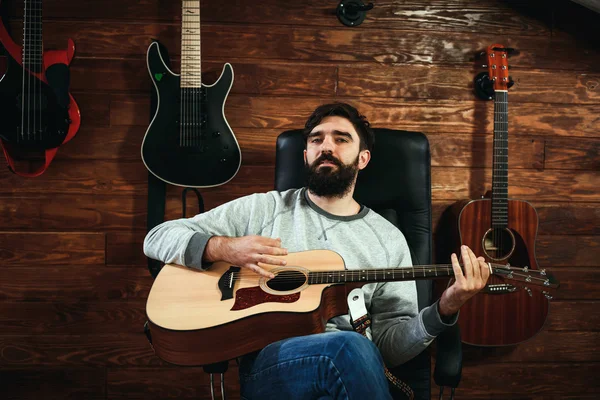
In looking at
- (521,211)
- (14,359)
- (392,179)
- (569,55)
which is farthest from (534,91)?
(14,359)

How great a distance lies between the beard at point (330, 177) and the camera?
1507 mm

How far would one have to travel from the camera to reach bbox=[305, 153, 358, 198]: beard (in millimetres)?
1507

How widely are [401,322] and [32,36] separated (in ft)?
Answer: 5.90

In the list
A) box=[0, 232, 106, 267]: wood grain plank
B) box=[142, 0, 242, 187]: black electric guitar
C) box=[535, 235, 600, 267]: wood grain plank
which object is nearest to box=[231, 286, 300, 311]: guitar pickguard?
box=[142, 0, 242, 187]: black electric guitar

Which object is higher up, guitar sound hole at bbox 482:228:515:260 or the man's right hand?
the man's right hand

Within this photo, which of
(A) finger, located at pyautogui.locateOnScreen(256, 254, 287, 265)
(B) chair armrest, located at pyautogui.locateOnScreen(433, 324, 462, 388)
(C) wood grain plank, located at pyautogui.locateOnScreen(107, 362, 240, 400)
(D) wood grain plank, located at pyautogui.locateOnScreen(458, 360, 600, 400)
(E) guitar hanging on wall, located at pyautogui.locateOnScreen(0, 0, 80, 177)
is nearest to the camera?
(B) chair armrest, located at pyautogui.locateOnScreen(433, 324, 462, 388)

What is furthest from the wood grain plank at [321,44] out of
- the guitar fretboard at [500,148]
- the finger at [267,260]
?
the finger at [267,260]

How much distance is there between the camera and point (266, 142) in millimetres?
2018

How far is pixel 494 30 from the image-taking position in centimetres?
207

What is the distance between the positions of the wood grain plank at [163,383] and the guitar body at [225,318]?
2.94 ft

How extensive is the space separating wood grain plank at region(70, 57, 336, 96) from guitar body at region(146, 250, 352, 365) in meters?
1.05

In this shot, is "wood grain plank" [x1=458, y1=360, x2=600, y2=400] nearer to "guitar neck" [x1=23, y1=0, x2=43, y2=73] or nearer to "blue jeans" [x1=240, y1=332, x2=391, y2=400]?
"blue jeans" [x1=240, y1=332, x2=391, y2=400]

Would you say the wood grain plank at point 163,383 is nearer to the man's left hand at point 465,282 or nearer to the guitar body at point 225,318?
the guitar body at point 225,318

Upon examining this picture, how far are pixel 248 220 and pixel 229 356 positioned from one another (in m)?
0.51
